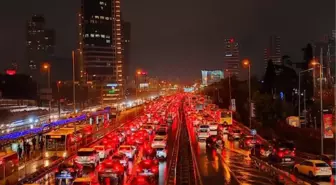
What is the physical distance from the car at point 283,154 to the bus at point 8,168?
18.7m

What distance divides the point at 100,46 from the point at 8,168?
160942 millimetres

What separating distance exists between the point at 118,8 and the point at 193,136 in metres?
147

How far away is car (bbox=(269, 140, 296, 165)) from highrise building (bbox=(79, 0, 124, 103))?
141526 mm

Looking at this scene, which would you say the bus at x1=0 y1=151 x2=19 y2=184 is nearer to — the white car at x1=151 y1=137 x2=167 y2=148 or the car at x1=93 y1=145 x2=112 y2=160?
the car at x1=93 y1=145 x2=112 y2=160

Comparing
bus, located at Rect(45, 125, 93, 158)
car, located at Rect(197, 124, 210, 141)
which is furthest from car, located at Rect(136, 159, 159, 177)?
car, located at Rect(197, 124, 210, 141)

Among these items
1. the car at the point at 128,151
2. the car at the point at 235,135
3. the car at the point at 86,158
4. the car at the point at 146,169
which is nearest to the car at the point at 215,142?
the car at the point at 235,135

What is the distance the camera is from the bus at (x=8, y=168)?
942 inches

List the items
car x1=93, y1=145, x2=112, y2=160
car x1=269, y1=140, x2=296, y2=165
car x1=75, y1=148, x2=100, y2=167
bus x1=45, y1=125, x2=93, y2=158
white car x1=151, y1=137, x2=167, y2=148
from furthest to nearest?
white car x1=151, y1=137, x2=167, y2=148 → bus x1=45, y1=125, x2=93, y2=158 → car x1=93, y1=145, x2=112, y2=160 → car x1=269, y1=140, x2=296, y2=165 → car x1=75, y1=148, x2=100, y2=167

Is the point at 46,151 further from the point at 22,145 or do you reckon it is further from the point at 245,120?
the point at 245,120

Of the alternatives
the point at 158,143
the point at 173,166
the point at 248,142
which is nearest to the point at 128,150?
the point at 173,166

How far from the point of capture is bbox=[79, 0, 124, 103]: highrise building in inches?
7057

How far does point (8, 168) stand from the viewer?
25.1 m

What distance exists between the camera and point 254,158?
34.4 meters

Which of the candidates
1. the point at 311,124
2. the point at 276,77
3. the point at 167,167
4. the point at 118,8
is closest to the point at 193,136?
the point at 311,124
